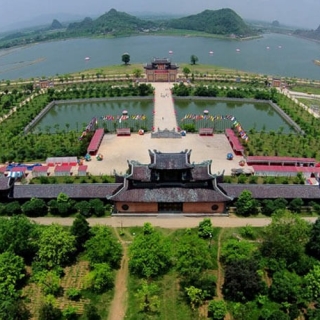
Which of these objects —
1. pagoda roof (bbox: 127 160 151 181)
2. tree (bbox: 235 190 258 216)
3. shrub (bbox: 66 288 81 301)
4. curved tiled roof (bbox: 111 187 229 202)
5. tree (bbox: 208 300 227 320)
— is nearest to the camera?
tree (bbox: 208 300 227 320)

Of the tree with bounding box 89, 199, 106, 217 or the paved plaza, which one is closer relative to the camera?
the tree with bounding box 89, 199, 106, 217

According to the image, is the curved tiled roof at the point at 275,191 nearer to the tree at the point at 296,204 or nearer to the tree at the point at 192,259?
the tree at the point at 296,204

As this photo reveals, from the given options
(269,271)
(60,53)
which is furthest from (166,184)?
(60,53)

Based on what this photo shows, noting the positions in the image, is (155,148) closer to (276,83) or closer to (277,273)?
(277,273)

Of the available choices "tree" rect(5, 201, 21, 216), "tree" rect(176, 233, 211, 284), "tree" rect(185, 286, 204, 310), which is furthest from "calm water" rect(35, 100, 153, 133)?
"tree" rect(185, 286, 204, 310)

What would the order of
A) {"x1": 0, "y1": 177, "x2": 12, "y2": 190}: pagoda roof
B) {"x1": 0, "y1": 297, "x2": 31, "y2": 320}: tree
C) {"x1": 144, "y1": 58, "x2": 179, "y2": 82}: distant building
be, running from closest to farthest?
{"x1": 0, "y1": 297, "x2": 31, "y2": 320}: tree → {"x1": 0, "y1": 177, "x2": 12, "y2": 190}: pagoda roof → {"x1": 144, "y1": 58, "x2": 179, "y2": 82}: distant building

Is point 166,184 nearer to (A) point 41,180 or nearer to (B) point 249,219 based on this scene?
(B) point 249,219

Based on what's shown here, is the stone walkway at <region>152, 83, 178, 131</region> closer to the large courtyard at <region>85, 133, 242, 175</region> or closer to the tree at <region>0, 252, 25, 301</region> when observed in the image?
the large courtyard at <region>85, 133, 242, 175</region>

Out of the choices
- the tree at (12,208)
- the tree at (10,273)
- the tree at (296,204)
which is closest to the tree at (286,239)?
the tree at (296,204)
